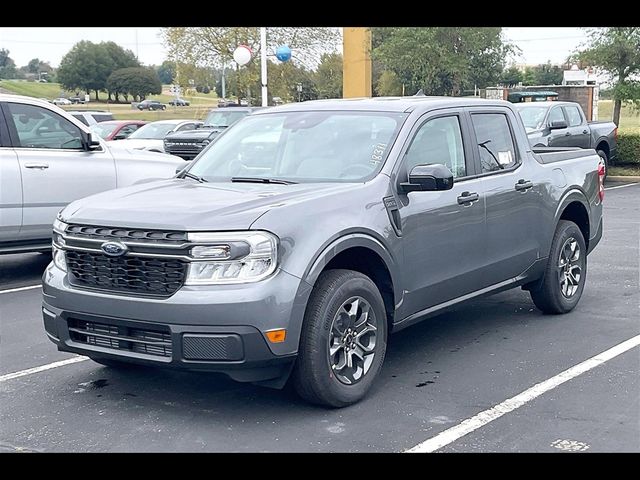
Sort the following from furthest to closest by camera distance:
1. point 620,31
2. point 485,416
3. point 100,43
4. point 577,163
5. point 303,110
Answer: point 100,43
point 620,31
point 577,163
point 303,110
point 485,416

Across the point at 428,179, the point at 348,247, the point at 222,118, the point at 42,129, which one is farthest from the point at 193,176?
the point at 222,118

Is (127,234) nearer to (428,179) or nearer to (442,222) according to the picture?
(428,179)

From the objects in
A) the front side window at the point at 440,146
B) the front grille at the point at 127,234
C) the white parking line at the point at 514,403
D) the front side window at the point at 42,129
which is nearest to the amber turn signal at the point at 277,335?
the front grille at the point at 127,234

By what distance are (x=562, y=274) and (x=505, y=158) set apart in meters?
1.23

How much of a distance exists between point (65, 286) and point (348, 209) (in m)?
1.70

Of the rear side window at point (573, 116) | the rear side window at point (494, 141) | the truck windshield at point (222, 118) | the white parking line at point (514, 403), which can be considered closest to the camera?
the white parking line at point (514, 403)

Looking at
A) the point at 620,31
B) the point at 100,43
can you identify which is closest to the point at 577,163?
the point at 620,31

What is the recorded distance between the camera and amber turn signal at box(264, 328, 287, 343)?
15.2 ft

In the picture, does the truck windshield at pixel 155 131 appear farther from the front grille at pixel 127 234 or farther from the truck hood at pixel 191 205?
the front grille at pixel 127 234

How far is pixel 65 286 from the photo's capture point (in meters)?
5.09

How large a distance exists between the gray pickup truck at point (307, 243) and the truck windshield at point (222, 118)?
14.5 metres

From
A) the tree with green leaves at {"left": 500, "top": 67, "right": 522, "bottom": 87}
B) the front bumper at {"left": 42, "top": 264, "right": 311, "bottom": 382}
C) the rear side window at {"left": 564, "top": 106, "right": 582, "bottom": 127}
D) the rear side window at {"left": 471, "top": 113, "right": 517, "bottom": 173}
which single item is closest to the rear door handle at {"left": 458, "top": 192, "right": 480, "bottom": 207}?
the rear side window at {"left": 471, "top": 113, "right": 517, "bottom": 173}

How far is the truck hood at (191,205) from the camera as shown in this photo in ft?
15.6
